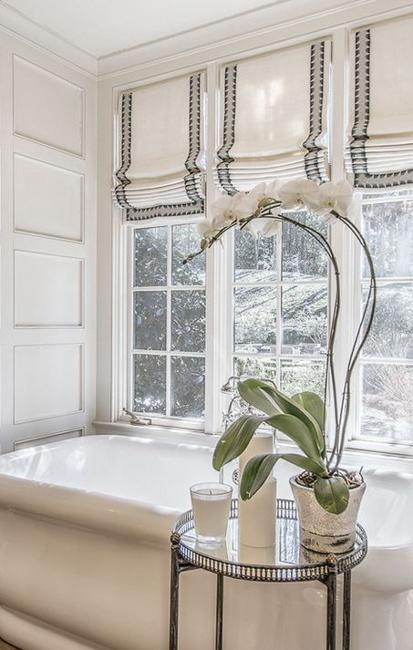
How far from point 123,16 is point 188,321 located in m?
1.52

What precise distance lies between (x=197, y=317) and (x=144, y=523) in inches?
58.9

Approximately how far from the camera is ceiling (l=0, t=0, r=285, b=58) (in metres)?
2.50

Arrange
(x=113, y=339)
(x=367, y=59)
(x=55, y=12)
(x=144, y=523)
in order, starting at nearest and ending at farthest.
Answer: (x=144, y=523)
(x=367, y=59)
(x=55, y=12)
(x=113, y=339)

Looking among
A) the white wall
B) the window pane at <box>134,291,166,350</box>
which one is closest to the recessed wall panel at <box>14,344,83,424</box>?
the white wall

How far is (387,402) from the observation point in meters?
2.43

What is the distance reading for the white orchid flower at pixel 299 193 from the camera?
1.35 meters

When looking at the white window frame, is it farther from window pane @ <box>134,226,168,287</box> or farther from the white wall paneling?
the white wall paneling

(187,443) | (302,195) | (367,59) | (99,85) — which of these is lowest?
(187,443)

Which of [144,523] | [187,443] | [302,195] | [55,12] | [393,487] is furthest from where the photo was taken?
[187,443]

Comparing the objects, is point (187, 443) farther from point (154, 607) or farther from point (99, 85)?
point (99, 85)

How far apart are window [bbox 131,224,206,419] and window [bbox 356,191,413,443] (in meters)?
0.87

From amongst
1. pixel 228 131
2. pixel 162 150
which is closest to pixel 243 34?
pixel 228 131

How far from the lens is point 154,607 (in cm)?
161

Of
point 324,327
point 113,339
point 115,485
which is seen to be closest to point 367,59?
point 324,327
